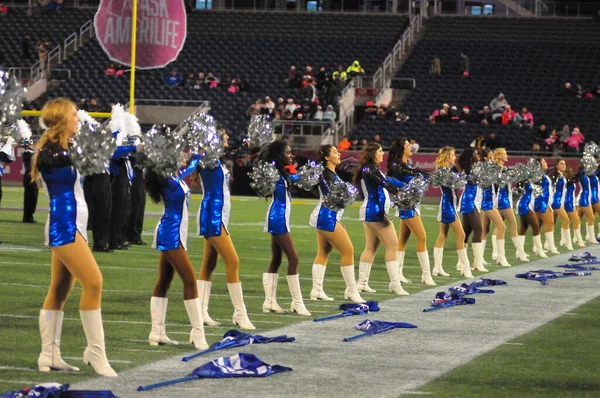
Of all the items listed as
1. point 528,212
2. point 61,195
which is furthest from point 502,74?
point 61,195

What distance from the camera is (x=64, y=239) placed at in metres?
6.40

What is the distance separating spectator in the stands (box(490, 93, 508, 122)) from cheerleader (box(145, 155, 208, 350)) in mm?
25616

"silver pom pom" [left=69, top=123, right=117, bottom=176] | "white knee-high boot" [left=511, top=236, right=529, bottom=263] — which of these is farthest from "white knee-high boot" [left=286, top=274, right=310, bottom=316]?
"white knee-high boot" [left=511, top=236, right=529, bottom=263]

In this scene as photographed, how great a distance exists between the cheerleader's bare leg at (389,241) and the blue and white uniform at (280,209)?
1774 millimetres

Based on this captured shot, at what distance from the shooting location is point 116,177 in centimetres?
1489

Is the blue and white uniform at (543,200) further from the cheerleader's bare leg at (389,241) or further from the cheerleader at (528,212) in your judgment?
the cheerleader's bare leg at (389,241)

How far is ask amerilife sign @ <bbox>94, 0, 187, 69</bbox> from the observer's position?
60.0 ft

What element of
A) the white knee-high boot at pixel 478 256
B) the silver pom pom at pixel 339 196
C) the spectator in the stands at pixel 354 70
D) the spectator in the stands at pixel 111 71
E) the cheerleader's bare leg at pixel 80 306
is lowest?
the white knee-high boot at pixel 478 256

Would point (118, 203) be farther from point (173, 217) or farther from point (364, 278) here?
point (173, 217)

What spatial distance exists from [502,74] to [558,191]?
17.6 metres

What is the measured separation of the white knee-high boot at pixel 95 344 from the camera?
21.0 feet

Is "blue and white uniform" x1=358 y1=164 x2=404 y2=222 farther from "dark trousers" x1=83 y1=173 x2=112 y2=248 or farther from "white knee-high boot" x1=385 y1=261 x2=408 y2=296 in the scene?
"dark trousers" x1=83 y1=173 x2=112 y2=248

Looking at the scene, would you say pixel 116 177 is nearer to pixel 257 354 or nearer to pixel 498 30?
pixel 257 354

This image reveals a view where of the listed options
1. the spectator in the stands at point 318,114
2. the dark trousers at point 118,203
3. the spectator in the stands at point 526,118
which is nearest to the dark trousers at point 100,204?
the dark trousers at point 118,203
